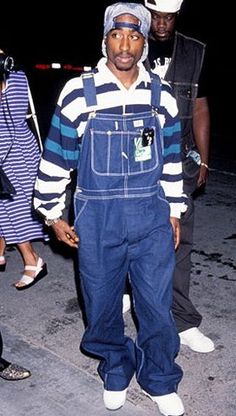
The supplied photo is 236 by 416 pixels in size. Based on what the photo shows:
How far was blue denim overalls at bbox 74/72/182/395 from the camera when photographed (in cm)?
302

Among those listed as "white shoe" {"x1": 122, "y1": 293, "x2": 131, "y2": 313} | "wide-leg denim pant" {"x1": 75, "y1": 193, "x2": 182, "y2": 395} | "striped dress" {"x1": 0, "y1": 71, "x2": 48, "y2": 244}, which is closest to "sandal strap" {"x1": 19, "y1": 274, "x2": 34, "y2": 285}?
"striped dress" {"x1": 0, "y1": 71, "x2": 48, "y2": 244}

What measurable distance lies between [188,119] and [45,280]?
6.85 ft

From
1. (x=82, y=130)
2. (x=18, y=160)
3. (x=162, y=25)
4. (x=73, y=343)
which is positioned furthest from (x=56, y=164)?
(x=18, y=160)

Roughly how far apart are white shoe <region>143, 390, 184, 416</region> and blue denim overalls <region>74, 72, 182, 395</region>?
3 cm

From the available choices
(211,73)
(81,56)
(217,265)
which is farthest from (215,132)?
(81,56)

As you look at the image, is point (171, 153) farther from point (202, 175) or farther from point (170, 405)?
point (170, 405)

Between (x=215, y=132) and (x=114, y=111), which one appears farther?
(x=215, y=132)

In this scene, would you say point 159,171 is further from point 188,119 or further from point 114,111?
point 188,119

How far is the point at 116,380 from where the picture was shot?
3465 mm

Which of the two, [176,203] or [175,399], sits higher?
[176,203]

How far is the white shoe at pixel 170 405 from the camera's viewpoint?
334 centimetres

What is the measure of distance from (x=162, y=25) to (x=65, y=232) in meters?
1.30

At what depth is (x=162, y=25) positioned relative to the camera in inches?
142

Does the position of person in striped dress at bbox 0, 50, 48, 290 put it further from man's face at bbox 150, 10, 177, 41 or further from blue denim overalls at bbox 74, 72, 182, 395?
blue denim overalls at bbox 74, 72, 182, 395
